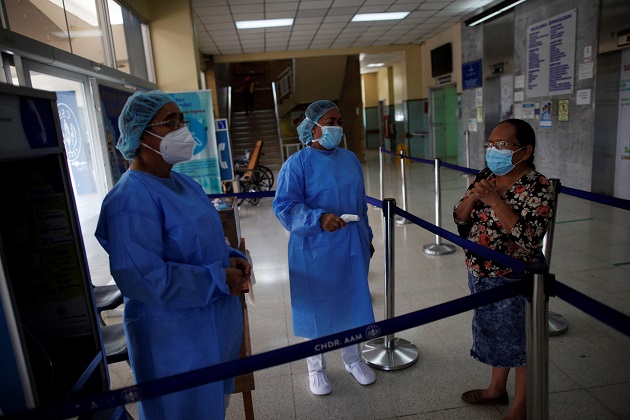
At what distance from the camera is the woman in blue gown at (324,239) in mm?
2154

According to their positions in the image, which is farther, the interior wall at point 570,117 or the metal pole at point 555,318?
the interior wall at point 570,117

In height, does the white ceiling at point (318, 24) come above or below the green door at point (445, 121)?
above

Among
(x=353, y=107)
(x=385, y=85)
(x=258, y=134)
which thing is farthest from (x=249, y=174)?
(x=385, y=85)

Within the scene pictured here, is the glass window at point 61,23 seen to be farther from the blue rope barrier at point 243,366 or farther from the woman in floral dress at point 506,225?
the woman in floral dress at point 506,225

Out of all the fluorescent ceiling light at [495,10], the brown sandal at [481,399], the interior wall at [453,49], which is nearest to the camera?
the brown sandal at [481,399]

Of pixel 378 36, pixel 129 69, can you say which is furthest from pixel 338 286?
A: pixel 378 36

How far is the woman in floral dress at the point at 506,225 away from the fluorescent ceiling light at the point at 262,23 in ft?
25.2

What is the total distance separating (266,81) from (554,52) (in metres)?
12.2

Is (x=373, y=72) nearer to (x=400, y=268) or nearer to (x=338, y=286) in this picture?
(x=400, y=268)

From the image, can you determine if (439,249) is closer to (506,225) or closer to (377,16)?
(506,225)

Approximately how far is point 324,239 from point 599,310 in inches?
50.3

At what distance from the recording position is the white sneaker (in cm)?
229

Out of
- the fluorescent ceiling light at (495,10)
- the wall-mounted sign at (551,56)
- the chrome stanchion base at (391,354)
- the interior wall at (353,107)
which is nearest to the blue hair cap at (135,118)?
the chrome stanchion base at (391,354)

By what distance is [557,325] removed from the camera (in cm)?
266
